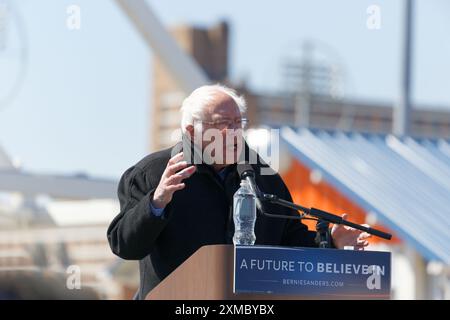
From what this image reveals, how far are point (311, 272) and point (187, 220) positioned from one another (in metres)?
0.81

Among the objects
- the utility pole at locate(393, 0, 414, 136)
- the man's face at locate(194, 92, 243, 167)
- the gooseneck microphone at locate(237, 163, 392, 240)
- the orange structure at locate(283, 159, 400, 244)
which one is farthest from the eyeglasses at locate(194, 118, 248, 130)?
the utility pole at locate(393, 0, 414, 136)

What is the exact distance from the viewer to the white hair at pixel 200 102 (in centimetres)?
623

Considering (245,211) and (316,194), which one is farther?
(316,194)

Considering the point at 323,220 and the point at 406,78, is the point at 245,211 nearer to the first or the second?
the point at 323,220

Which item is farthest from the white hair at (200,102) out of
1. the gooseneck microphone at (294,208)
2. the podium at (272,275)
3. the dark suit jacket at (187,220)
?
the podium at (272,275)

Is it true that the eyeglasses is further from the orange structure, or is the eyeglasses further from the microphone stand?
the orange structure

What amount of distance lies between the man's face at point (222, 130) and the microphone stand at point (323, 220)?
0.27 metres

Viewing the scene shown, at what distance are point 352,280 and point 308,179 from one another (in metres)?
7.86

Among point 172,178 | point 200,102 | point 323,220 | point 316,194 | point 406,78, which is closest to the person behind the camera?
point 172,178

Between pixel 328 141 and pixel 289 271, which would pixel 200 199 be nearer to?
pixel 289 271

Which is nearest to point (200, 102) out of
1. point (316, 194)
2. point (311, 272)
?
point (311, 272)

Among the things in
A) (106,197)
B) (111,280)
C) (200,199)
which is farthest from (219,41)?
(200,199)

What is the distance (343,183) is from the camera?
41.4 ft

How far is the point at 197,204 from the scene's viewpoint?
20.8 feet
